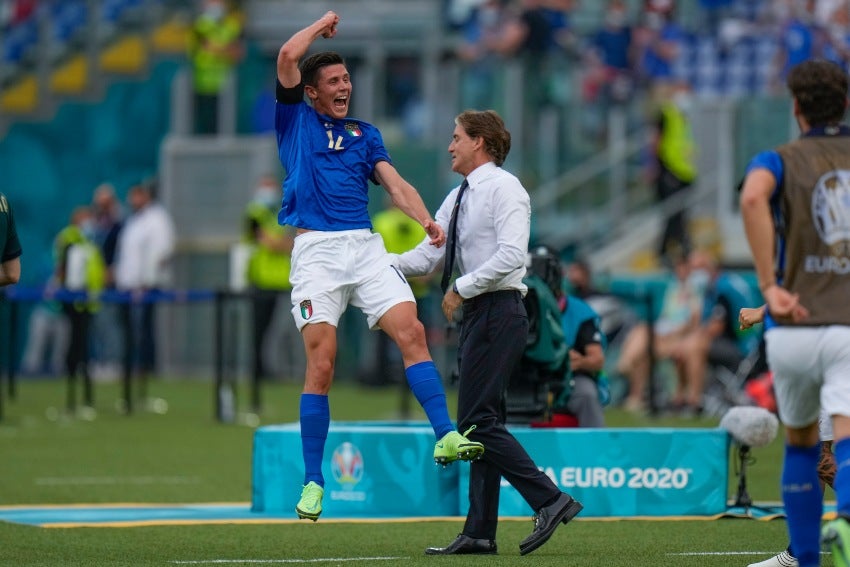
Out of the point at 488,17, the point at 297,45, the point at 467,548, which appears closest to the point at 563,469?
the point at 467,548

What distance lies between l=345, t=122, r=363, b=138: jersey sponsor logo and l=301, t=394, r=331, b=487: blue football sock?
48.1 inches

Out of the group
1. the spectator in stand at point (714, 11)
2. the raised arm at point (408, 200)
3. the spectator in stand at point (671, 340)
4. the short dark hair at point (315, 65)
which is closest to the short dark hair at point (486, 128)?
the raised arm at point (408, 200)

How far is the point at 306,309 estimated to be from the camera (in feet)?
27.2

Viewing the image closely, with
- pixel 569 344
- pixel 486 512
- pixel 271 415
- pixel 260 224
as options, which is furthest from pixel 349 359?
pixel 486 512

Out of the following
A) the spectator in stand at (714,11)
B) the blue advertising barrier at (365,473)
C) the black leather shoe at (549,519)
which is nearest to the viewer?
the black leather shoe at (549,519)

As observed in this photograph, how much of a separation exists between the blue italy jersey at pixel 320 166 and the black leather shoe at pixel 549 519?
1547 mm

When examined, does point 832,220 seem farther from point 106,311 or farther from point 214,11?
point 214,11

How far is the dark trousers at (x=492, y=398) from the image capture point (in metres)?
8.20

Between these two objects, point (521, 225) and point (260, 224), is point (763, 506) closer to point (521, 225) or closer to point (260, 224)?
point (521, 225)

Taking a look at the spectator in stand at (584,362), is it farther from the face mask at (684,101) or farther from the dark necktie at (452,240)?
the face mask at (684,101)

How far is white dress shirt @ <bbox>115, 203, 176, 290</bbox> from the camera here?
22281 mm

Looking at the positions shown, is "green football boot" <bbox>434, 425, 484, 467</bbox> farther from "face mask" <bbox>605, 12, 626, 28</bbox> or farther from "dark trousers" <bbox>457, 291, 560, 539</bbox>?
"face mask" <bbox>605, 12, 626, 28</bbox>

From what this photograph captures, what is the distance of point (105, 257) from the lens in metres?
23.3

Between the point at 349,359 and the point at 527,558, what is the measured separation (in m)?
14.6
